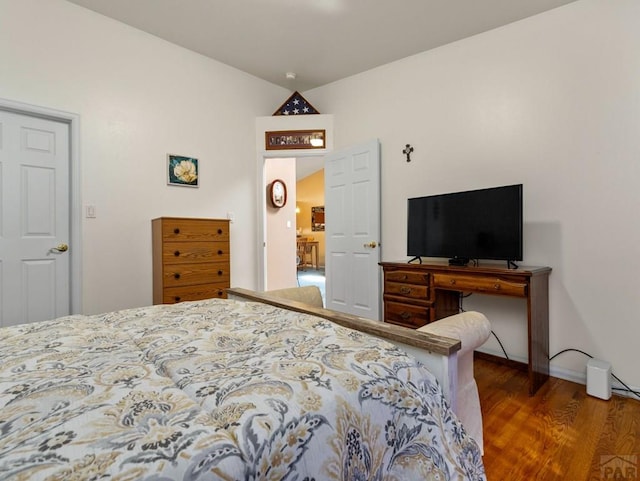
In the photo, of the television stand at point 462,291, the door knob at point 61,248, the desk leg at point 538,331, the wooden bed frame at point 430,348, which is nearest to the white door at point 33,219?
the door knob at point 61,248

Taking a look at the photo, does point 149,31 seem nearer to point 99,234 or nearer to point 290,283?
point 99,234

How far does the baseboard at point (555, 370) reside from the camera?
2.26 metres

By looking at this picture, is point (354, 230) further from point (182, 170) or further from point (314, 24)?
point (314, 24)

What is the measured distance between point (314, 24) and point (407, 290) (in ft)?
7.87

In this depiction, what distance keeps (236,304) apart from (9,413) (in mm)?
1008

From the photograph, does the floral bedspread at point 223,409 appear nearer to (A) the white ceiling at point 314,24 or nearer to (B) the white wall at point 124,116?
(B) the white wall at point 124,116

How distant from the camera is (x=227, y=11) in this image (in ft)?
8.84

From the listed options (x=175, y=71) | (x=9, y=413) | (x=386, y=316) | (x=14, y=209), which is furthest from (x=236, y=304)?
(x=175, y=71)

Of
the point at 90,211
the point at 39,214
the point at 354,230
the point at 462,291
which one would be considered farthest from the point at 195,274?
the point at 462,291

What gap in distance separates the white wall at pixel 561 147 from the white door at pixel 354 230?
0.52 metres

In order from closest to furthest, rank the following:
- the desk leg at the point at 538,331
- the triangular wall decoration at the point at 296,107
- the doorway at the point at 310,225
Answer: the desk leg at the point at 538,331 → the triangular wall decoration at the point at 296,107 → the doorway at the point at 310,225

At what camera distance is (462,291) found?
8.44ft

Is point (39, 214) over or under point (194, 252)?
over

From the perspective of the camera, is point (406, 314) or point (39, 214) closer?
point (39, 214)
